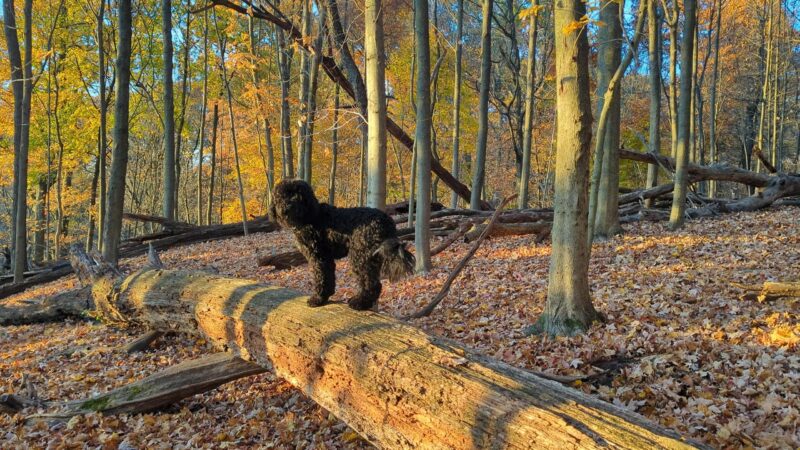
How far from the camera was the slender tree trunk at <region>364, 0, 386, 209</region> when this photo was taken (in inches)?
255

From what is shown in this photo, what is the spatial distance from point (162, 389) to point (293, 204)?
7.97ft

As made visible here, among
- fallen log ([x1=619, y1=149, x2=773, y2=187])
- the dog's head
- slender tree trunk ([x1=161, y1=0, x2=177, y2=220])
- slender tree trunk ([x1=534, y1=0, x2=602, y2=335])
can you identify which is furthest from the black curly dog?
slender tree trunk ([x1=161, y1=0, x2=177, y2=220])

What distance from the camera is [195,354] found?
625cm

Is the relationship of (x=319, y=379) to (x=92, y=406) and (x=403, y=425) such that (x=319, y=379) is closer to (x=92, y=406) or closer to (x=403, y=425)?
(x=403, y=425)

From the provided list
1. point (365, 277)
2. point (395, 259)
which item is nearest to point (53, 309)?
point (365, 277)

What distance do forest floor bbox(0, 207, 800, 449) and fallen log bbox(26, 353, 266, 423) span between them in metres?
0.12

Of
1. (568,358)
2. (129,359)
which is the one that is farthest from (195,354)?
(568,358)

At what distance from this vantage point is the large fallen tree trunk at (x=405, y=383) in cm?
A: 232

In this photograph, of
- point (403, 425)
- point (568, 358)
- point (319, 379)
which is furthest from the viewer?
point (568, 358)

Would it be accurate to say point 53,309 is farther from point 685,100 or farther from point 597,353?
point 685,100

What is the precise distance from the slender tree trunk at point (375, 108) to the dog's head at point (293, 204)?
2.39m

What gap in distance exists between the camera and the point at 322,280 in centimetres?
429

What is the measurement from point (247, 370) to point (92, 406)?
1550mm

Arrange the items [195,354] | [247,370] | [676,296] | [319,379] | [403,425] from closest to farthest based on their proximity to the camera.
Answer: [403,425]
[319,379]
[247,370]
[676,296]
[195,354]
